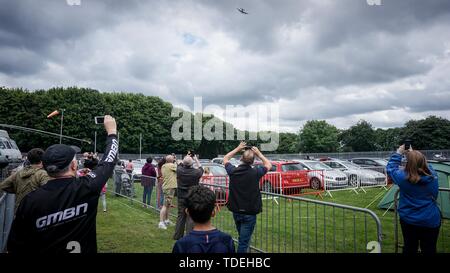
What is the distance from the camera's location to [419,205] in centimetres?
373

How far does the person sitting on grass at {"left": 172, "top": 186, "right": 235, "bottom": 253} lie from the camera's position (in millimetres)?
2318

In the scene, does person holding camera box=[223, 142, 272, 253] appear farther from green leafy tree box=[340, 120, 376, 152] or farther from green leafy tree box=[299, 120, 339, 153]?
green leafy tree box=[340, 120, 376, 152]

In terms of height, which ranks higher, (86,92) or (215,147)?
(86,92)

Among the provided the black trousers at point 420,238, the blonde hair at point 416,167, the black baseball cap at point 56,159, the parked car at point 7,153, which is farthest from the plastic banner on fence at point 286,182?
the parked car at point 7,153

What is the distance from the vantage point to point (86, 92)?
49.2m

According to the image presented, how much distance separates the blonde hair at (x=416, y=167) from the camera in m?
3.72

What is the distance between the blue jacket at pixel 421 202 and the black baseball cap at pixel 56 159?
3863mm

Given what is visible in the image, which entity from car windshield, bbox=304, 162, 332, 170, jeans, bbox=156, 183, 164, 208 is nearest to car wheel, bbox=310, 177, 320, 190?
car windshield, bbox=304, 162, 332, 170

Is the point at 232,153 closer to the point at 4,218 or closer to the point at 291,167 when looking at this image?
the point at 4,218

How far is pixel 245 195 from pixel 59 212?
283 cm

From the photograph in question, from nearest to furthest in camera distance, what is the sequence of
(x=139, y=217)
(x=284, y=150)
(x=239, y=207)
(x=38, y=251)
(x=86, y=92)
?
(x=38, y=251) → (x=239, y=207) → (x=139, y=217) → (x=86, y=92) → (x=284, y=150)

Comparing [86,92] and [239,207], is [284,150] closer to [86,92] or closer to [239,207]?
[86,92]
